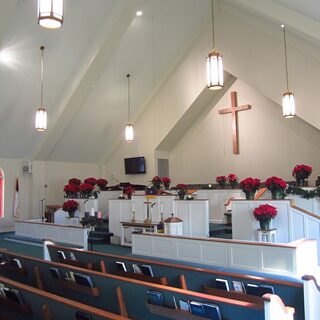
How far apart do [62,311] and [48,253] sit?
2.60 meters

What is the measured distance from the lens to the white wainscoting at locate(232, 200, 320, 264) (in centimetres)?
534

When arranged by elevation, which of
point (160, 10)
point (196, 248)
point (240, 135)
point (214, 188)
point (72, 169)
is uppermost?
point (160, 10)

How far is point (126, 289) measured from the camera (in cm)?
288

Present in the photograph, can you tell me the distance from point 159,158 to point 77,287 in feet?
28.9

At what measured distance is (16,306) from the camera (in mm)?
2824

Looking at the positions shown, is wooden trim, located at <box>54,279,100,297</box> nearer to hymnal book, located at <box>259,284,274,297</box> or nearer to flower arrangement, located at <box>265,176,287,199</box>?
hymnal book, located at <box>259,284,274,297</box>

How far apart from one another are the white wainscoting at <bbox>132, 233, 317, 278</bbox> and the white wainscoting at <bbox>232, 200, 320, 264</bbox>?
2.92 feet

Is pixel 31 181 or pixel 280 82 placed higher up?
pixel 280 82

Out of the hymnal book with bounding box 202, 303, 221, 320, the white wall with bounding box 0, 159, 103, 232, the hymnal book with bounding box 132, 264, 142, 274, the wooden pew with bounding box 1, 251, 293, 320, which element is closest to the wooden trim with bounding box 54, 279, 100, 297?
the wooden pew with bounding box 1, 251, 293, 320

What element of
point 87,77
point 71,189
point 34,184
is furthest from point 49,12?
point 34,184

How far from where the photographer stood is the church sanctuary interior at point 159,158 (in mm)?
3041

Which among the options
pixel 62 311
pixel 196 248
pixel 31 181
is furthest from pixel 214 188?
pixel 62 311

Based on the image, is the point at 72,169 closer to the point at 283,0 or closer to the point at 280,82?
the point at 280,82

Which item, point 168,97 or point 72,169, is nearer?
point 168,97
